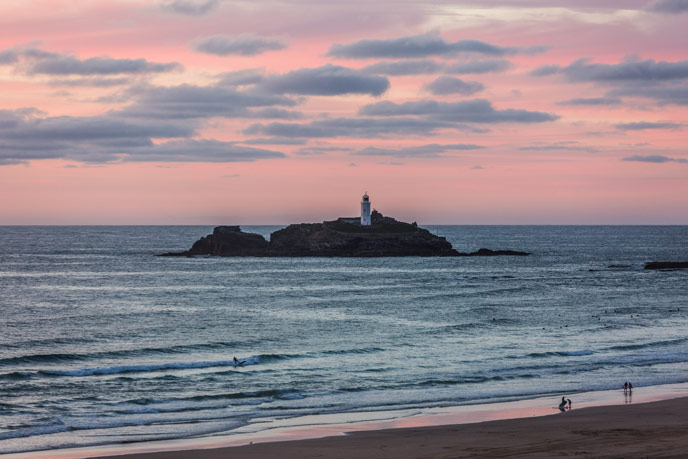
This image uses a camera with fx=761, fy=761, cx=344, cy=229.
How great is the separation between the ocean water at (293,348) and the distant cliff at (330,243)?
52.5 m

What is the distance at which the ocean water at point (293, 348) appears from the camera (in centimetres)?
2853

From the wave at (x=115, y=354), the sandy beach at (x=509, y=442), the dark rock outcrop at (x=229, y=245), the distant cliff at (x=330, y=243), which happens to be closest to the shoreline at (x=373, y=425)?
the sandy beach at (x=509, y=442)

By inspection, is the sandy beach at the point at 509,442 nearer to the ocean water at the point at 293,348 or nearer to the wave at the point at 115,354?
the ocean water at the point at 293,348

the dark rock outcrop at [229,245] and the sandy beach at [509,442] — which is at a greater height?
the dark rock outcrop at [229,245]

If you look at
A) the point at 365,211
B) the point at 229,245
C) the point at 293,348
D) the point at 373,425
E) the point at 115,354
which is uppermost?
the point at 365,211

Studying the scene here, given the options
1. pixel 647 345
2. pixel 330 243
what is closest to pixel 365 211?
pixel 330 243

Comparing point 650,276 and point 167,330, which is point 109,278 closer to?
point 167,330

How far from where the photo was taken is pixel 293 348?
139 ft

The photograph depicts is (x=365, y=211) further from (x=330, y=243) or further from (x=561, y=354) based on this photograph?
(x=561, y=354)

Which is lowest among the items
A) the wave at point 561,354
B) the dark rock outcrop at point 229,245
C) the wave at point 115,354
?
the wave at point 561,354

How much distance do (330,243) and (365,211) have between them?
40.9ft

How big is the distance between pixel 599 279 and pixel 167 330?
6242 cm

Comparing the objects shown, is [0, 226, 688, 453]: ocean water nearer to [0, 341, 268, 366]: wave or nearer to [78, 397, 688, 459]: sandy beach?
[0, 341, 268, 366]: wave

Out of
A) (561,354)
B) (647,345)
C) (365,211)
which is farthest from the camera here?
(365,211)
